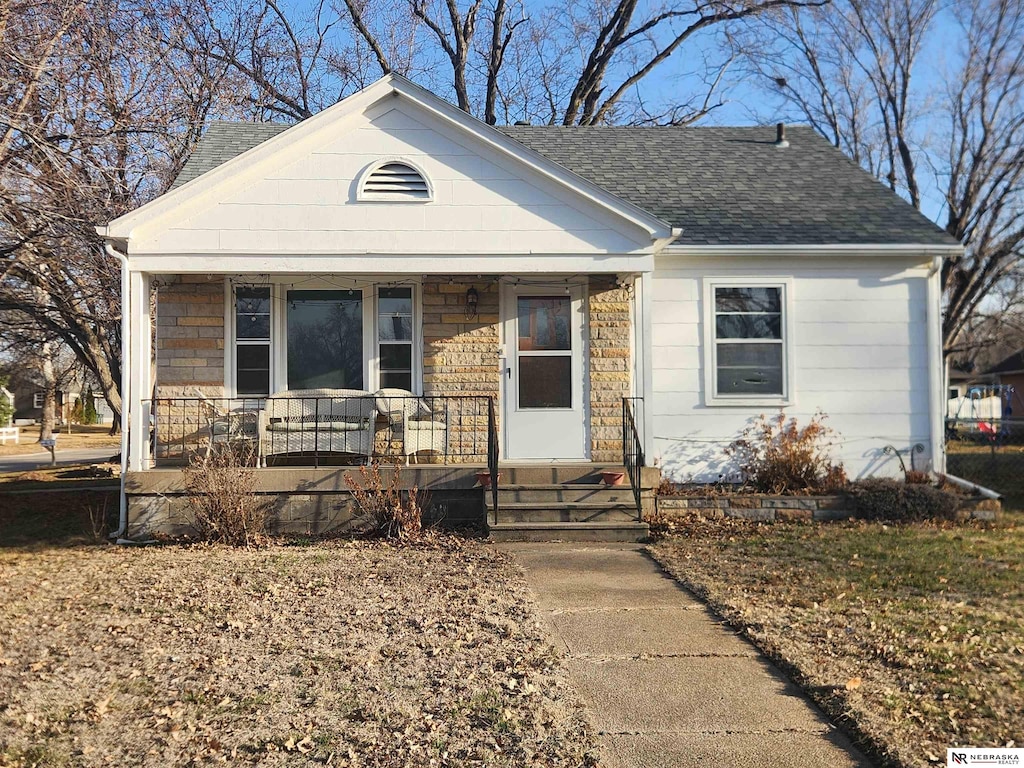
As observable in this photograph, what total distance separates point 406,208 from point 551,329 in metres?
2.50

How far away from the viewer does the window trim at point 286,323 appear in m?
11.1

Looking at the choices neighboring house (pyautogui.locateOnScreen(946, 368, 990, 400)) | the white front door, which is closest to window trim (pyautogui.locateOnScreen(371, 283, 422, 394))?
the white front door

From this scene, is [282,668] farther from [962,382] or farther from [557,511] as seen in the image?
[962,382]

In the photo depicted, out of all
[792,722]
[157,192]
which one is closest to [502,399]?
[792,722]

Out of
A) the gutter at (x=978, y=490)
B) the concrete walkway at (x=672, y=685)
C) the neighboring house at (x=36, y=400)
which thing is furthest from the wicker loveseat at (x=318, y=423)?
the neighboring house at (x=36, y=400)

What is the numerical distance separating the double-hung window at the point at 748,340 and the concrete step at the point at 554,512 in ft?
8.96

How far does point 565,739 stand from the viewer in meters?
4.18

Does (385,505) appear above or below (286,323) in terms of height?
below

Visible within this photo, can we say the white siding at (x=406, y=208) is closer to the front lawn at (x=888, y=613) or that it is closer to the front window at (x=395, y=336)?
the front window at (x=395, y=336)

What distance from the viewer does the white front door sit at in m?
11.2

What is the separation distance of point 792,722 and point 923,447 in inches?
319

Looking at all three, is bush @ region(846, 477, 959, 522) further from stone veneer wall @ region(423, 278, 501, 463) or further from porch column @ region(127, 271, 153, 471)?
porch column @ region(127, 271, 153, 471)

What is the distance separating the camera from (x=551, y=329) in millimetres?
11406

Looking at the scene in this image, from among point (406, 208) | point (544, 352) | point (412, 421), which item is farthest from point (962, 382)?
point (406, 208)
